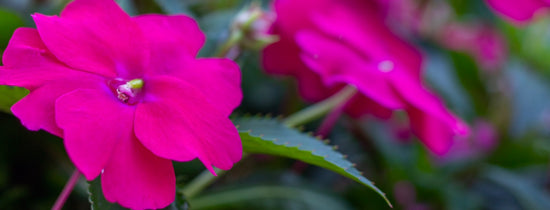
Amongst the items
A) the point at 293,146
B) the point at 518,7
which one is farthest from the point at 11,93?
the point at 518,7

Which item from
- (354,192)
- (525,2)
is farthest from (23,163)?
(525,2)

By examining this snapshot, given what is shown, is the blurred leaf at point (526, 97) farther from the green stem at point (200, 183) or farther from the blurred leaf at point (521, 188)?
the green stem at point (200, 183)

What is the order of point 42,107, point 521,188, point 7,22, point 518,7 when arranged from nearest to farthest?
point 42,107 < point 7,22 < point 518,7 < point 521,188

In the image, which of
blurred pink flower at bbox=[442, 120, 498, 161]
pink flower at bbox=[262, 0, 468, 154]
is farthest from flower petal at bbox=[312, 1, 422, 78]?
blurred pink flower at bbox=[442, 120, 498, 161]

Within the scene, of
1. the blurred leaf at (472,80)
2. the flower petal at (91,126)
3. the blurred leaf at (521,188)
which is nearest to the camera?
the flower petal at (91,126)

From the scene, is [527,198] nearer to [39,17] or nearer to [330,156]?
[330,156]

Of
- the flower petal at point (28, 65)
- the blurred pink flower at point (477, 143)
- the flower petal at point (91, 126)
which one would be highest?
the flower petal at point (28, 65)

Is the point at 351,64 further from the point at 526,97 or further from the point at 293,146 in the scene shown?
the point at 526,97

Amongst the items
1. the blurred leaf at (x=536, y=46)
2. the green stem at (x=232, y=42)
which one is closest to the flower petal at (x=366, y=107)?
the green stem at (x=232, y=42)
